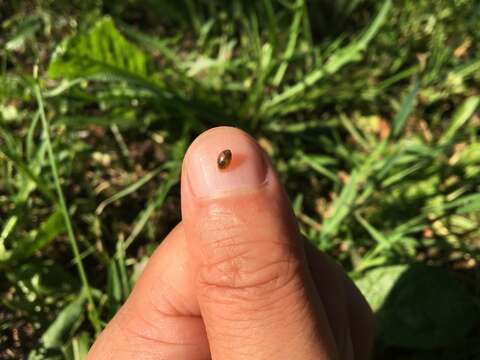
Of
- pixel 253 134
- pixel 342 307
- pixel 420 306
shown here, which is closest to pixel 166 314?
pixel 342 307

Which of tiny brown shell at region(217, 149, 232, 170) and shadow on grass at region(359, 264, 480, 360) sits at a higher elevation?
tiny brown shell at region(217, 149, 232, 170)

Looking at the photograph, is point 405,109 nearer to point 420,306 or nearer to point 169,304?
point 420,306

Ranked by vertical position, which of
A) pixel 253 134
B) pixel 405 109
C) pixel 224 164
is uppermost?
pixel 253 134

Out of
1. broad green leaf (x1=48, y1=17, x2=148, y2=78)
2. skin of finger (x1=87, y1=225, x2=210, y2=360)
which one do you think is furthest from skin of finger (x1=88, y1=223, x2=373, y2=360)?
broad green leaf (x1=48, y1=17, x2=148, y2=78)

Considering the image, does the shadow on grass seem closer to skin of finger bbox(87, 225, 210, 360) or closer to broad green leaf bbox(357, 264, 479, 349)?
broad green leaf bbox(357, 264, 479, 349)

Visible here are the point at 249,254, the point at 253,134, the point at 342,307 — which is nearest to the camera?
the point at 249,254

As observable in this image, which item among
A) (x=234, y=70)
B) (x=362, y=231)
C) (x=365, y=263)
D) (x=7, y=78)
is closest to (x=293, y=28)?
(x=234, y=70)

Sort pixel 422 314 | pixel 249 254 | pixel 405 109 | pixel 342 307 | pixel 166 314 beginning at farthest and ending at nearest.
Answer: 1. pixel 405 109
2. pixel 422 314
3. pixel 342 307
4. pixel 166 314
5. pixel 249 254

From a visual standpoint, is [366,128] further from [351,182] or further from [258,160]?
[258,160]
